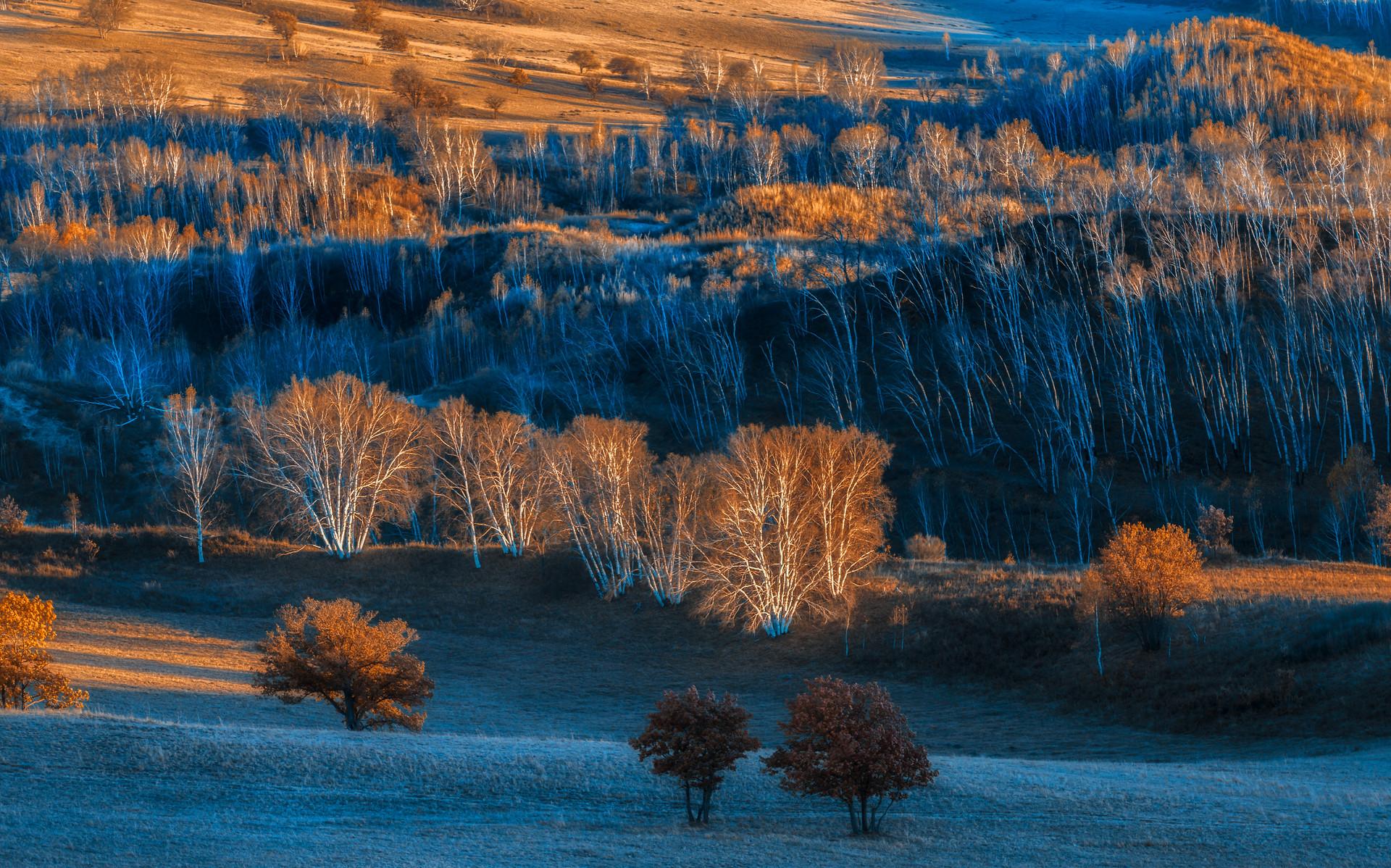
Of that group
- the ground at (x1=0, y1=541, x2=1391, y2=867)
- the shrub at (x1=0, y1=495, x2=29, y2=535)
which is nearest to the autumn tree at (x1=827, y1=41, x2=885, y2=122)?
the shrub at (x1=0, y1=495, x2=29, y2=535)

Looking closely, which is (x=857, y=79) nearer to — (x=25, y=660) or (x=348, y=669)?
(x=348, y=669)

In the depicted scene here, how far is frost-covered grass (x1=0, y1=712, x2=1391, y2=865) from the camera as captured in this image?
62.2ft

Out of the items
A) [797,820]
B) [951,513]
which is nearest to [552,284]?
[951,513]

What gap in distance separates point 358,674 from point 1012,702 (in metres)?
23.2

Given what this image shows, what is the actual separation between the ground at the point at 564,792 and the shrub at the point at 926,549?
57.8 feet

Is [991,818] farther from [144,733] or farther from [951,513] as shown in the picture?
[951,513]

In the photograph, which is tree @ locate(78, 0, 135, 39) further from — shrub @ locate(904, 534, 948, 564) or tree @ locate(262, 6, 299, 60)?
shrub @ locate(904, 534, 948, 564)

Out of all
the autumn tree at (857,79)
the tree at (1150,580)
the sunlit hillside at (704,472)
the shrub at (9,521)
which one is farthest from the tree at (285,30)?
the tree at (1150,580)

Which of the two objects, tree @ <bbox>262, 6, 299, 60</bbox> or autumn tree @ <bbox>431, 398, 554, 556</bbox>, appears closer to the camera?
autumn tree @ <bbox>431, 398, 554, 556</bbox>

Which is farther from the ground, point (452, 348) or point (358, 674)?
point (452, 348)

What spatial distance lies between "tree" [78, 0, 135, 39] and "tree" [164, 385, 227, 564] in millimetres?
138180

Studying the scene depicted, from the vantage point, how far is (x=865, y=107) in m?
156

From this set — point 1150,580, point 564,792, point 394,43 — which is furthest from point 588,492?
point 394,43

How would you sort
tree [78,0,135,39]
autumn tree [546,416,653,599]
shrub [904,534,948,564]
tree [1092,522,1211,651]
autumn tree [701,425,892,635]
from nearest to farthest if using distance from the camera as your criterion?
tree [1092,522,1211,651], autumn tree [701,425,892,635], autumn tree [546,416,653,599], shrub [904,534,948,564], tree [78,0,135,39]
